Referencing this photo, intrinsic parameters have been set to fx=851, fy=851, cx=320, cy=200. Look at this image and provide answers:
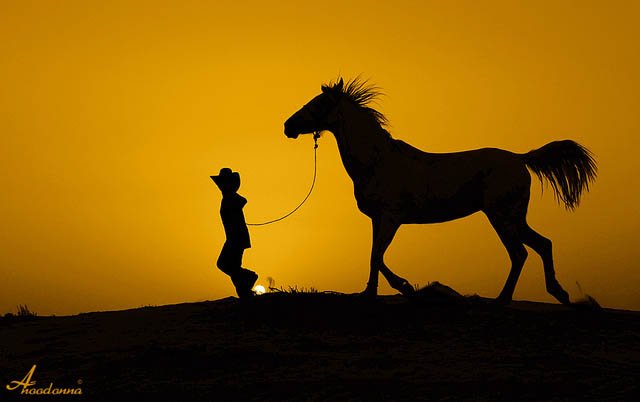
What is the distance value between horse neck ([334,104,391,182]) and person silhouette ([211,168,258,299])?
1.57 m

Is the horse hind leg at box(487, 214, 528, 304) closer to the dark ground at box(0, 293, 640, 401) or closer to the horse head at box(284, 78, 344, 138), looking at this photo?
the dark ground at box(0, 293, 640, 401)

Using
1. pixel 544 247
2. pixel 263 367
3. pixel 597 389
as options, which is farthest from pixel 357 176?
pixel 597 389

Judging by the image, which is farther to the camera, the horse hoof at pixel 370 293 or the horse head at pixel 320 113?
the horse head at pixel 320 113

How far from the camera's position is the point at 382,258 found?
1130 centimetres

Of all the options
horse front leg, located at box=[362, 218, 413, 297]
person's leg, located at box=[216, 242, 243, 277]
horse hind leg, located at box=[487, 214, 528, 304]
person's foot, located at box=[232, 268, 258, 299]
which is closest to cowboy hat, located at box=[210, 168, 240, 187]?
person's leg, located at box=[216, 242, 243, 277]


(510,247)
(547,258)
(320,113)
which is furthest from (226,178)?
(547,258)

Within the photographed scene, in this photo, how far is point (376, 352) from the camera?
905cm

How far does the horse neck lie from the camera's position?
462 inches

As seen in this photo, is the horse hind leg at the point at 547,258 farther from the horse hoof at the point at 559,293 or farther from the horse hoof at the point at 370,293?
the horse hoof at the point at 370,293

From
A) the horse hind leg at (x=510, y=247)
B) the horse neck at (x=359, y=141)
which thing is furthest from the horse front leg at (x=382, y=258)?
the horse hind leg at (x=510, y=247)

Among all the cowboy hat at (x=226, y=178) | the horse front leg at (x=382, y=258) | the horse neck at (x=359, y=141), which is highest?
the horse neck at (x=359, y=141)

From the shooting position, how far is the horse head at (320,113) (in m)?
11.9

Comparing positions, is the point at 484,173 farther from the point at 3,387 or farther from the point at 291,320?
the point at 3,387

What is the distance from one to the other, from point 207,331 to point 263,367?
1.88 m
